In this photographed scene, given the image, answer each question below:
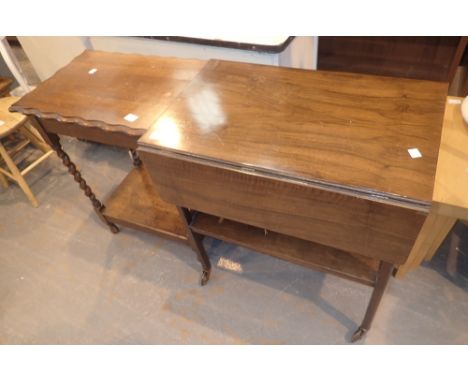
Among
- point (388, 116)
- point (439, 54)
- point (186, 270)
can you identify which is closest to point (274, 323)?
point (186, 270)

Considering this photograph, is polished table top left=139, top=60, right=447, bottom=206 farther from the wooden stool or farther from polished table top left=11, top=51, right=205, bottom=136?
the wooden stool

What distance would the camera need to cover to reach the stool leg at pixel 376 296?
3.06 ft

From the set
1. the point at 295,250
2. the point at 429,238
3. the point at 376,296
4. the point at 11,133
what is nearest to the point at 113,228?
the point at 11,133

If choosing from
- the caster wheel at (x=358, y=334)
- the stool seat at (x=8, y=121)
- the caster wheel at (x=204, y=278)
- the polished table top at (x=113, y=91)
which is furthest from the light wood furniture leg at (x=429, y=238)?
the stool seat at (x=8, y=121)

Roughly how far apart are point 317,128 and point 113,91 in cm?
78

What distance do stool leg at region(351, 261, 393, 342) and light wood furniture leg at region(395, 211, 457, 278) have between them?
0.18m

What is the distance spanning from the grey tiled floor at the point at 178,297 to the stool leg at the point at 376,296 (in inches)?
2.2

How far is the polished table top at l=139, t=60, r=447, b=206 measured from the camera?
76 cm

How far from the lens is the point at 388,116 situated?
0.88m

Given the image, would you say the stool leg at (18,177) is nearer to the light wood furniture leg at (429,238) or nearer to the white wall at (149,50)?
the white wall at (149,50)

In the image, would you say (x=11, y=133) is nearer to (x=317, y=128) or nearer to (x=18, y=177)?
(x=18, y=177)

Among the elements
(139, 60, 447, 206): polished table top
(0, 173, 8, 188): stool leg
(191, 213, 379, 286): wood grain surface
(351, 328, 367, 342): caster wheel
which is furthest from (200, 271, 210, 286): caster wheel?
(0, 173, 8, 188): stool leg

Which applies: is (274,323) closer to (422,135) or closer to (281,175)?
(281,175)

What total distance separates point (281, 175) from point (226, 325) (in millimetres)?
833
